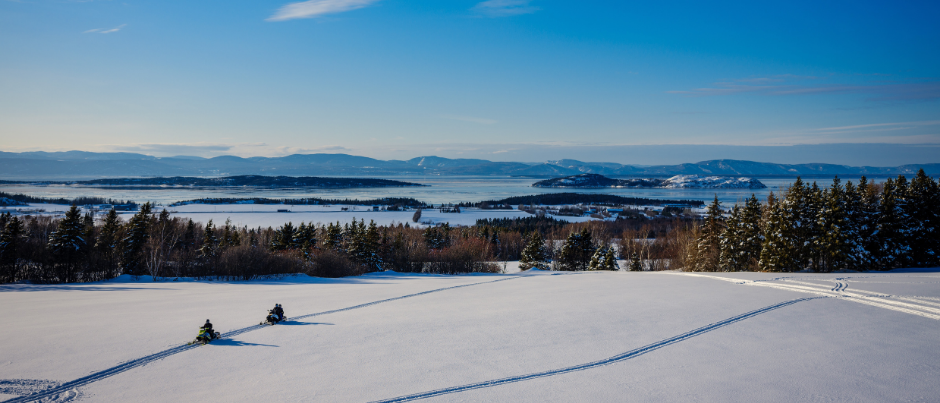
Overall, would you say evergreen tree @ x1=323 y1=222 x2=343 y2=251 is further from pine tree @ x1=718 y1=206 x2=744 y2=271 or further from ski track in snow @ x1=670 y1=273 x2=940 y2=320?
ski track in snow @ x1=670 y1=273 x2=940 y2=320

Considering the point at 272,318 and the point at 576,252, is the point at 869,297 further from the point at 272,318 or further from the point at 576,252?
the point at 576,252

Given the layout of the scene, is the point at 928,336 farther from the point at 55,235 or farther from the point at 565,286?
the point at 55,235

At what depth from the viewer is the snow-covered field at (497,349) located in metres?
6.94

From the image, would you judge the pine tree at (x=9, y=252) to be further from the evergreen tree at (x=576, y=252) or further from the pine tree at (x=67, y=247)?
the evergreen tree at (x=576, y=252)

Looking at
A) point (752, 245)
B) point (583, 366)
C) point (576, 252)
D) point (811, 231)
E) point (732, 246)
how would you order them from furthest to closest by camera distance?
1. point (576, 252)
2. point (732, 246)
3. point (752, 245)
4. point (811, 231)
5. point (583, 366)

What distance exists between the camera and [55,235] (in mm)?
31500

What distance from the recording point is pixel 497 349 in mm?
9125

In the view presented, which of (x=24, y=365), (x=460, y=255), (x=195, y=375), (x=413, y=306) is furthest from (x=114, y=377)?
(x=460, y=255)

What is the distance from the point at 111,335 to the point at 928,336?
722 inches

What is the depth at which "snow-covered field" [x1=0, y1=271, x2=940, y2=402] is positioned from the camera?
22.8 ft

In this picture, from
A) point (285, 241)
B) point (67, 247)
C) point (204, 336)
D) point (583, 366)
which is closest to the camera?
point (583, 366)

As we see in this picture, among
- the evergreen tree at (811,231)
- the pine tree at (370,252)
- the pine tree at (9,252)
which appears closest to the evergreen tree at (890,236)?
the evergreen tree at (811,231)

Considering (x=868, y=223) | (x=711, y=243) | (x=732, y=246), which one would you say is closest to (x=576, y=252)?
(x=711, y=243)

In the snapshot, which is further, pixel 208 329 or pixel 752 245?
pixel 752 245
